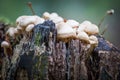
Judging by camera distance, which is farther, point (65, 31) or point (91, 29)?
point (91, 29)

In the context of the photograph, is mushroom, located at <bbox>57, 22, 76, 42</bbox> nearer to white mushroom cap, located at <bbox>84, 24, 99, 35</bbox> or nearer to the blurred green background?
white mushroom cap, located at <bbox>84, 24, 99, 35</bbox>

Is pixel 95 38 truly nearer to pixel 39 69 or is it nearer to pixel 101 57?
pixel 101 57

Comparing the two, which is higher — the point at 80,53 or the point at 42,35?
the point at 42,35

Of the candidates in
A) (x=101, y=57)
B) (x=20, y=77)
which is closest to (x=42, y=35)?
(x=20, y=77)

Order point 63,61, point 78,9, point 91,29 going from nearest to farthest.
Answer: point 63,61, point 91,29, point 78,9

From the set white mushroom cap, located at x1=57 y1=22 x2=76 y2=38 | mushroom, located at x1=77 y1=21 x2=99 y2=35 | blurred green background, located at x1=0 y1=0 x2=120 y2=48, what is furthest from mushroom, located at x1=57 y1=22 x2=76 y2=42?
blurred green background, located at x1=0 y1=0 x2=120 y2=48

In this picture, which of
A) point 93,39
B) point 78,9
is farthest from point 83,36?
point 78,9

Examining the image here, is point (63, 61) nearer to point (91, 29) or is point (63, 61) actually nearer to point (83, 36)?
point (83, 36)

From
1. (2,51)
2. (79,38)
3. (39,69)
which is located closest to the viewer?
(39,69)
